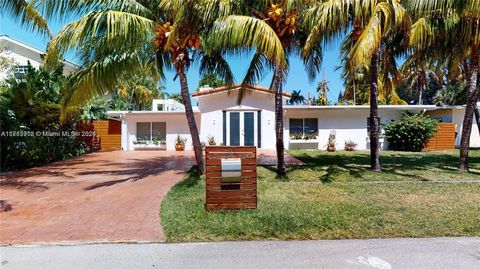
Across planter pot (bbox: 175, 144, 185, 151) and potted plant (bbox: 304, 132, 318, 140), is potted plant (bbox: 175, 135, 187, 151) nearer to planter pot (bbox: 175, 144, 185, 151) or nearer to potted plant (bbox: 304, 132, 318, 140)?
planter pot (bbox: 175, 144, 185, 151)

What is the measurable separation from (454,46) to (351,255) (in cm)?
952

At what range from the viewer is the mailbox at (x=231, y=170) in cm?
648

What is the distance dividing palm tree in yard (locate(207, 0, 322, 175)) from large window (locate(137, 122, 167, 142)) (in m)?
11.0

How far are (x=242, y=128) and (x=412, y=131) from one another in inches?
416

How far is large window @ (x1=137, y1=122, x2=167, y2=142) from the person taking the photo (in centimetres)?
2114

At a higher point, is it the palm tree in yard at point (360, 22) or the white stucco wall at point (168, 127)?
the palm tree in yard at point (360, 22)

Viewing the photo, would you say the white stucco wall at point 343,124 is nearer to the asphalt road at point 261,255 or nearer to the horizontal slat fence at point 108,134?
the horizontal slat fence at point 108,134

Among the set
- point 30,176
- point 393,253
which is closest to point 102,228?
point 393,253

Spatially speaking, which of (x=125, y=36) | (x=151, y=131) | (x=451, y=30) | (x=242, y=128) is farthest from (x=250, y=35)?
(x=151, y=131)

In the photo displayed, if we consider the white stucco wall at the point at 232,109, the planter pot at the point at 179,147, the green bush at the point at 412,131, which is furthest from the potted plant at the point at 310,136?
the planter pot at the point at 179,147

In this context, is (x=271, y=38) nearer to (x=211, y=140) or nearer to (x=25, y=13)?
(x=25, y=13)

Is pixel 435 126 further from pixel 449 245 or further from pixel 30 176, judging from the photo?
pixel 30 176

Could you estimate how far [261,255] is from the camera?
432 cm

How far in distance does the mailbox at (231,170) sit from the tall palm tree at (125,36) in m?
3.85
